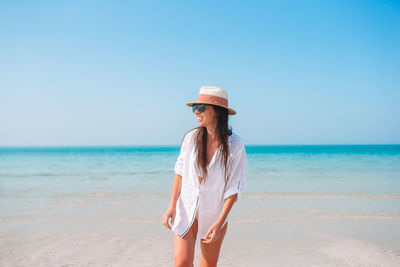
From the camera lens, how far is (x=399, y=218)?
6.97 meters

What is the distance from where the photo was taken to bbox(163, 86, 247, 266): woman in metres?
2.24

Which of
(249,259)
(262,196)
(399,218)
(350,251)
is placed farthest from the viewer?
(262,196)

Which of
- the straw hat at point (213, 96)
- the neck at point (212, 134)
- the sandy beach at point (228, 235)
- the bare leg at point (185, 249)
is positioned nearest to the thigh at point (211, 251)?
the bare leg at point (185, 249)

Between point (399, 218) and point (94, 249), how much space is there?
21.2ft

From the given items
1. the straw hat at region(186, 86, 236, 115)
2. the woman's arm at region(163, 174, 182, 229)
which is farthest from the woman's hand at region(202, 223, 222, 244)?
the straw hat at region(186, 86, 236, 115)

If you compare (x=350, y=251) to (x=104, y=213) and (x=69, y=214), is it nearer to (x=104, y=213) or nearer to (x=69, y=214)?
(x=104, y=213)

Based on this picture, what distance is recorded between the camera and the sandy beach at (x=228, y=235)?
4480 millimetres

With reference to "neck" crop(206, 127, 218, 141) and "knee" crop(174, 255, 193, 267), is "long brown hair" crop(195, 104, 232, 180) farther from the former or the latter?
"knee" crop(174, 255, 193, 267)

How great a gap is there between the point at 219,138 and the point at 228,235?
12.5 ft

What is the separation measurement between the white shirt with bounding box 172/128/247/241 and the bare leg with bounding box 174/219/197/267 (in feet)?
0.15

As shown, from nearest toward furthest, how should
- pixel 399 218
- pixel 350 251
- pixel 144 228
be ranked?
1. pixel 350 251
2. pixel 144 228
3. pixel 399 218

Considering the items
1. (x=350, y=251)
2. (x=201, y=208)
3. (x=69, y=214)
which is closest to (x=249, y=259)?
(x=350, y=251)

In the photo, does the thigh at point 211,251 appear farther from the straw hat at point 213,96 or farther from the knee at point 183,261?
the straw hat at point 213,96

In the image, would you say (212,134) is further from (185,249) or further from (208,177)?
(185,249)
